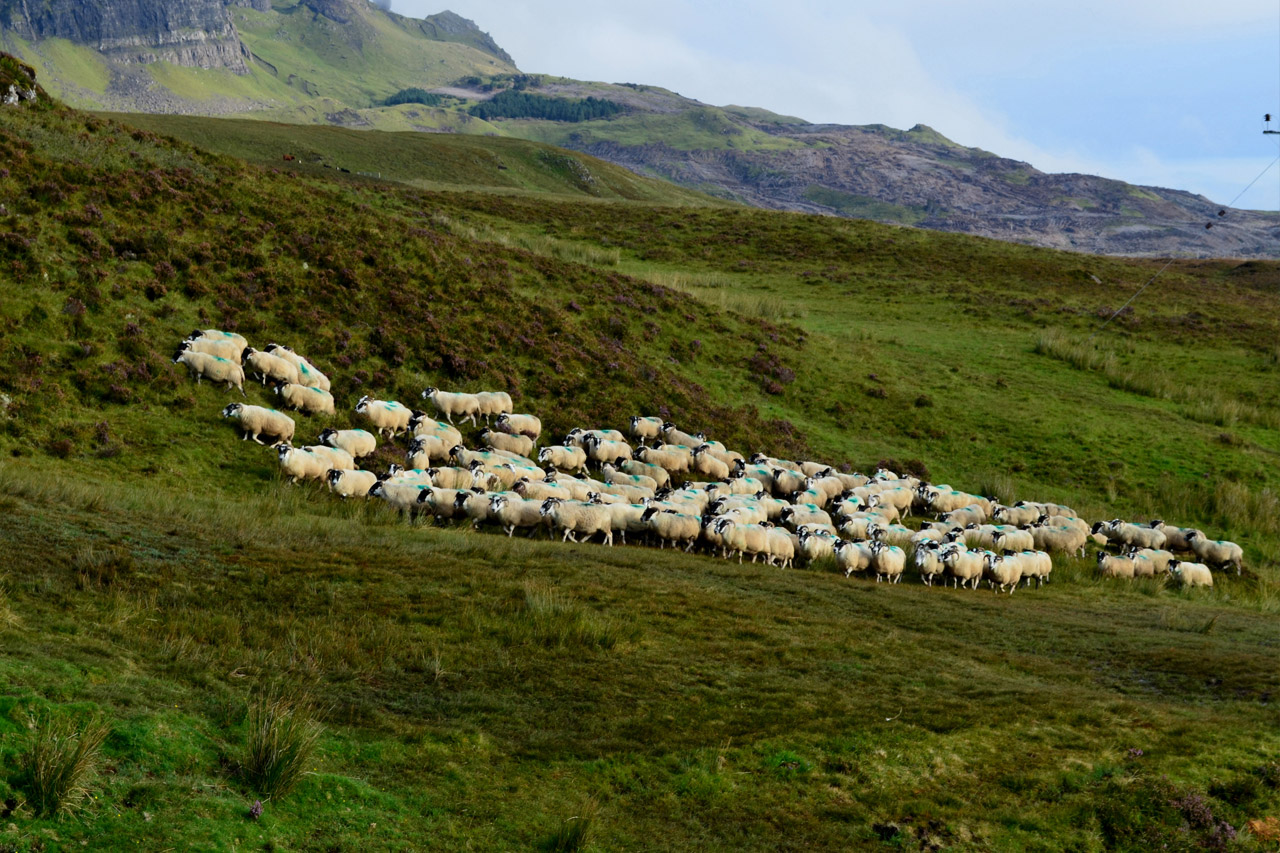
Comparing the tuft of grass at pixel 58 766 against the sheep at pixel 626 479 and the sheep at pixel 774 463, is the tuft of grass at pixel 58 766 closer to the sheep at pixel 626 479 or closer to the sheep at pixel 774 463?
the sheep at pixel 626 479

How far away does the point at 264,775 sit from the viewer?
720cm

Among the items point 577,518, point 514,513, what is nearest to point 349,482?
point 514,513

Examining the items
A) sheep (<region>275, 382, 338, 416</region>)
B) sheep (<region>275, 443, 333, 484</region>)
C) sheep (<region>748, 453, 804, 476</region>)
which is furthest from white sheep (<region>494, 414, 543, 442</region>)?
sheep (<region>748, 453, 804, 476</region>)

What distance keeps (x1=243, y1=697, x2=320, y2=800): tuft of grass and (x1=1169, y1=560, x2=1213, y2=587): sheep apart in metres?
24.8

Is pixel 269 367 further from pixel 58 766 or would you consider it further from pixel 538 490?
pixel 58 766

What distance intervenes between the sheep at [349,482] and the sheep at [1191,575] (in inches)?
887

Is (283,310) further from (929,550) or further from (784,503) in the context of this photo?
(929,550)

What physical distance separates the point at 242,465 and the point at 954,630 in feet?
54.1

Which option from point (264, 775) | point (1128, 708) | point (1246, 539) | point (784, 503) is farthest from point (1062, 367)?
point (264, 775)

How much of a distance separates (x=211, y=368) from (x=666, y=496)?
12.7 metres

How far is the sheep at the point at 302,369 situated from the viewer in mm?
24141

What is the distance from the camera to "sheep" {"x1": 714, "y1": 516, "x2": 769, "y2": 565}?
2102cm

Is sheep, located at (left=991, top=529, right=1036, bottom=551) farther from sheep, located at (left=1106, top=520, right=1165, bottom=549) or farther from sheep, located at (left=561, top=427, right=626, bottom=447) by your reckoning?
sheep, located at (left=561, top=427, right=626, bottom=447)

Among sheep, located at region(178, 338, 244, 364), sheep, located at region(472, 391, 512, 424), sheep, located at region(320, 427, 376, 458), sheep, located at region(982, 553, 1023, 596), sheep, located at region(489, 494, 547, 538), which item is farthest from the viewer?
sheep, located at region(472, 391, 512, 424)
